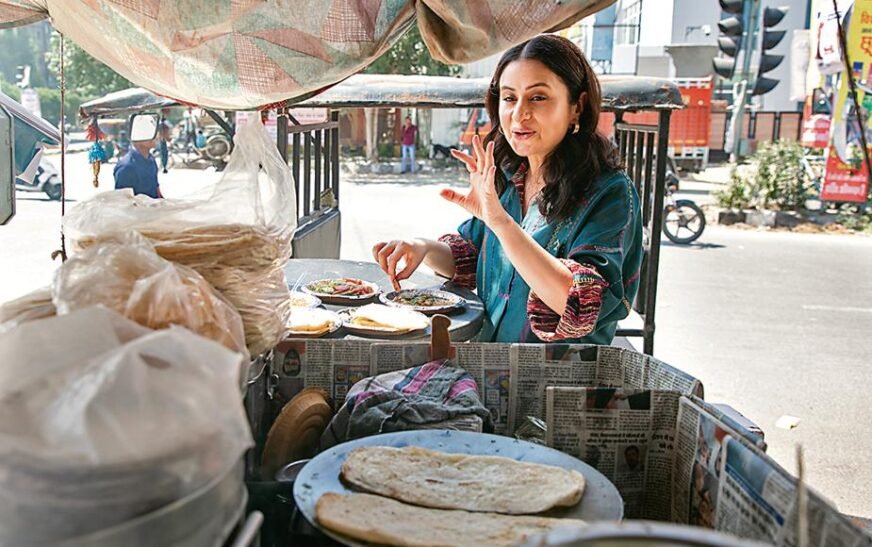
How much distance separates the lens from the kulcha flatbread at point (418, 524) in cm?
108

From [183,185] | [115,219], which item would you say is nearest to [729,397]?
[115,219]

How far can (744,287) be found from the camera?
29.8 ft

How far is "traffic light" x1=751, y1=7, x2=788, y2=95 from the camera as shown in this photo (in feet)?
37.8

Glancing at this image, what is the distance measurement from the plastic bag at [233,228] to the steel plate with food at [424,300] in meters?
1.70

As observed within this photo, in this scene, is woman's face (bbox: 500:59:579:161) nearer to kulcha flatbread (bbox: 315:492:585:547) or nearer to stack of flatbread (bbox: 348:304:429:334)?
stack of flatbread (bbox: 348:304:429:334)

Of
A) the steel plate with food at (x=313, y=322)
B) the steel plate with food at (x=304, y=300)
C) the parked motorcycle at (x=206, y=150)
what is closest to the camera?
the steel plate with food at (x=313, y=322)

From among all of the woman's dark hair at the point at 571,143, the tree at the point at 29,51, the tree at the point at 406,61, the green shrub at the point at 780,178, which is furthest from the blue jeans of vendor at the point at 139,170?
the tree at the point at 29,51

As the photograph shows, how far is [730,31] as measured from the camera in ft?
36.5

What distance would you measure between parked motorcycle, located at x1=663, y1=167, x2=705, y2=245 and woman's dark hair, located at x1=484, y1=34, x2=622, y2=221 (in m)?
9.13

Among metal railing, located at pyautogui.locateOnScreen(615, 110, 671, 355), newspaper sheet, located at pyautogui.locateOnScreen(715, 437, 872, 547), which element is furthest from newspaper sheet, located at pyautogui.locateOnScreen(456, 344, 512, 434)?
metal railing, located at pyautogui.locateOnScreen(615, 110, 671, 355)

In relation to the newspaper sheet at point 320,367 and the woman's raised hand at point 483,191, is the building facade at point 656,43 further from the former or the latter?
the newspaper sheet at point 320,367

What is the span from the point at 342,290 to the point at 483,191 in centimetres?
127

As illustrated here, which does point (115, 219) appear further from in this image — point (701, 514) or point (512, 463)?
point (701, 514)

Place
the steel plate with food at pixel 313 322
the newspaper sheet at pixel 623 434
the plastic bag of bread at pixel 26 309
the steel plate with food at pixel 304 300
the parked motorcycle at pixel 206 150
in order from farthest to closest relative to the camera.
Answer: the parked motorcycle at pixel 206 150, the steel plate with food at pixel 304 300, the steel plate with food at pixel 313 322, the newspaper sheet at pixel 623 434, the plastic bag of bread at pixel 26 309
